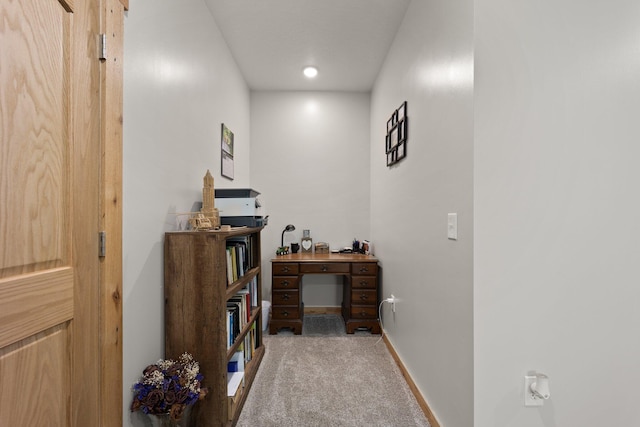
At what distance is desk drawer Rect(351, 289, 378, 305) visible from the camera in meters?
3.17

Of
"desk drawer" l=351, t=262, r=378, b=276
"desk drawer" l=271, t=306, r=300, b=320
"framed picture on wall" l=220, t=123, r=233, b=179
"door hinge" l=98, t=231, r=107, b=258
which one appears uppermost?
"framed picture on wall" l=220, t=123, r=233, b=179

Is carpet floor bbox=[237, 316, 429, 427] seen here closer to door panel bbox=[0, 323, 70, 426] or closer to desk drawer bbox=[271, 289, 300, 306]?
desk drawer bbox=[271, 289, 300, 306]

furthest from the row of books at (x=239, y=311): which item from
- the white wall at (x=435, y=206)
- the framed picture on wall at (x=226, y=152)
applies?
the white wall at (x=435, y=206)

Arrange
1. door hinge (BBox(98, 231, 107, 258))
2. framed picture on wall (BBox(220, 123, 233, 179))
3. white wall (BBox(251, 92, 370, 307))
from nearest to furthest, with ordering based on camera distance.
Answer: door hinge (BBox(98, 231, 107, 258))
framed picture on wall (BBox(220, 123, 233, 179))
white wall (BBox(251, 92, 370, 307))

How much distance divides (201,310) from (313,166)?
2618 mm

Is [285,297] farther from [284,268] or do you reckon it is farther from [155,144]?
[155,144]

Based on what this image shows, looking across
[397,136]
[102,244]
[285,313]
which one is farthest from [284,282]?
[102,244]

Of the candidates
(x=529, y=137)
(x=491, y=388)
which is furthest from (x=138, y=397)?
(x=529, y=137)

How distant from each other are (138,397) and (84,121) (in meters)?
1.11

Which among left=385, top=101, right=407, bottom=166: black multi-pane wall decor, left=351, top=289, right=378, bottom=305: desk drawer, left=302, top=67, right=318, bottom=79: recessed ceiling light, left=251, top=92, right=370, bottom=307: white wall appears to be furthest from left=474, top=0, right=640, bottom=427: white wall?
left=251, top=92, right=370, bottom=307: white wall

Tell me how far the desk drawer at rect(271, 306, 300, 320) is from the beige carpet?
1.03ft

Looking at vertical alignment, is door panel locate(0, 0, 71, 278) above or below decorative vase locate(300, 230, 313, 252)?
above

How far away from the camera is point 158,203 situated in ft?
5.16

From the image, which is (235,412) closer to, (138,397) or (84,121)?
(138,397)
